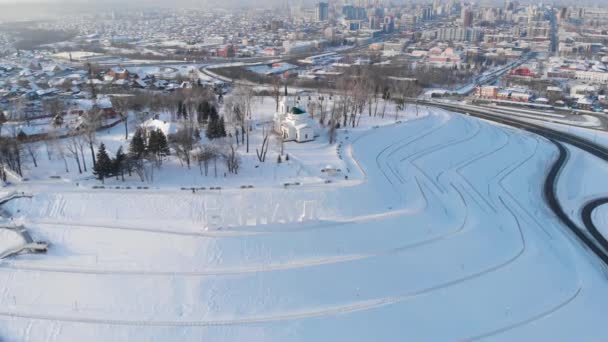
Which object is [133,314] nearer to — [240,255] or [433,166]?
[240,255]

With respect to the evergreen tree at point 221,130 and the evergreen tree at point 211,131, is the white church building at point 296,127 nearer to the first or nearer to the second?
the evergreen tree at point 221,130

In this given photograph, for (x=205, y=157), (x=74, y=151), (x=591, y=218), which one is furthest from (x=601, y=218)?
(x=74, y=151)

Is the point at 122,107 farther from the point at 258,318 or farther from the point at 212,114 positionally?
the point at 258,318

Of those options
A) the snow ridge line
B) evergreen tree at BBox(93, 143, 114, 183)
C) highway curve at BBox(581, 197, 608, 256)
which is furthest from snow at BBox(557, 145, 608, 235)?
evergreen tree at BBox(93, 143, 114, 183)

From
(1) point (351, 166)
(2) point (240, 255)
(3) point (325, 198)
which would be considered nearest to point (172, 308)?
(2) point (240, 255)

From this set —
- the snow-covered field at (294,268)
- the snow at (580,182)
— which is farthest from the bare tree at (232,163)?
the snow at (580,182)

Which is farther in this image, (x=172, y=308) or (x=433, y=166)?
(x=433, y=166)

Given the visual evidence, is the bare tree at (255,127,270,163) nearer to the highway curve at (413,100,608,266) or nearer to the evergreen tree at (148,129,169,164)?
the evergreen tree at (148,129,169,164)
